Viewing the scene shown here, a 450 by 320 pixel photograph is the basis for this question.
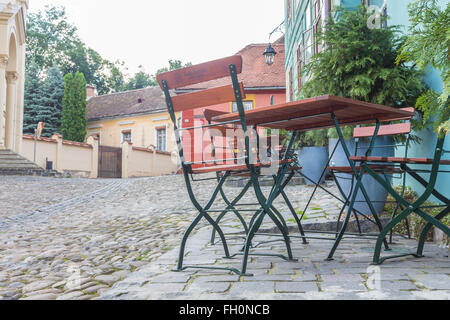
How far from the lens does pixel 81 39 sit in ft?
157

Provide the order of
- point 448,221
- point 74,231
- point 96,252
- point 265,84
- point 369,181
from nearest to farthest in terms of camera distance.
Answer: point 448,221 → point 96,252 → point 369,181 → point 74,231 → point 265,84

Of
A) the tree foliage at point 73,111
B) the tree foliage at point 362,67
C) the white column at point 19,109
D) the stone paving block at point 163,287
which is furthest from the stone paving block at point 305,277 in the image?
the tree foliage at point 73,111

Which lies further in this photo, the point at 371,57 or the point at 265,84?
the point at 265,84

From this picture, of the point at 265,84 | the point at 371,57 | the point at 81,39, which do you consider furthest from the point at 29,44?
the point at 371,57

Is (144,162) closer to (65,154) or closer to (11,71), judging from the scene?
(65,154)

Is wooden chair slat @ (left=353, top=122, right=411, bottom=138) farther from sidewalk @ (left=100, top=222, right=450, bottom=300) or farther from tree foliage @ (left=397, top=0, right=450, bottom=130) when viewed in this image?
sidewalk @ (left=100, top=222, right=450, bottom=300)

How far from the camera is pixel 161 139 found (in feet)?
111

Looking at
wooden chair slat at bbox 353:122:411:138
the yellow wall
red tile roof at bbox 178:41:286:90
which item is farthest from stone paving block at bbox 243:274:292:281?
the yellow wall

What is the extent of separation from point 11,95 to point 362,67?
1933 cm

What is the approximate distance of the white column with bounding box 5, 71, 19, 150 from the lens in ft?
66.6

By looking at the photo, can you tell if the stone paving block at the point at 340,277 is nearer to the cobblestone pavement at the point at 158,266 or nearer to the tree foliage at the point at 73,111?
the cobblestone pavement at the point at 158,266
